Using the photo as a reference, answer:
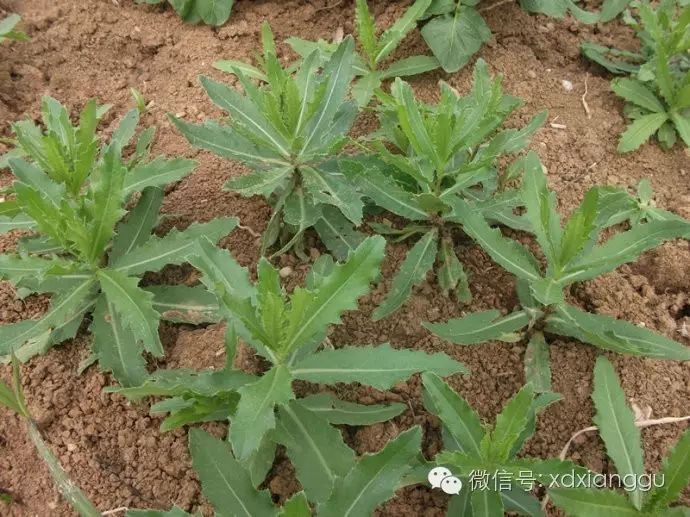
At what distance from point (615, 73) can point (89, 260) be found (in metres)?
2.69

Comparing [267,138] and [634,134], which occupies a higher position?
[267,138]

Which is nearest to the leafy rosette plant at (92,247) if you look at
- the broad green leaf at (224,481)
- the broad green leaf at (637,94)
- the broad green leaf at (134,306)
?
the broad green leaf at (134,306)

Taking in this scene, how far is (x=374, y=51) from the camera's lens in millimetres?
3082

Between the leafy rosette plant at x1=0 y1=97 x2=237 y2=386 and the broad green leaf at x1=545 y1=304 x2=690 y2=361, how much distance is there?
1.30 meters

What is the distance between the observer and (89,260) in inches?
92.2

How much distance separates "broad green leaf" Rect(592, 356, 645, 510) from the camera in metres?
2.18

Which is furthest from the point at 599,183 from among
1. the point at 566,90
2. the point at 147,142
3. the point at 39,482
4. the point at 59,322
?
the point at 39,482

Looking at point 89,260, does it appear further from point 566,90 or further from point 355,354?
point 566,90

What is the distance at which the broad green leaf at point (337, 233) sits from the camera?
2.63 m

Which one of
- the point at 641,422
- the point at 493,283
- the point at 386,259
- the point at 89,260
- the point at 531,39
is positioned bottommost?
the point at 641,422

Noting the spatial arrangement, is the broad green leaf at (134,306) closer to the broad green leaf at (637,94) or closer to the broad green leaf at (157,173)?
the broad green leaf at (157,173)

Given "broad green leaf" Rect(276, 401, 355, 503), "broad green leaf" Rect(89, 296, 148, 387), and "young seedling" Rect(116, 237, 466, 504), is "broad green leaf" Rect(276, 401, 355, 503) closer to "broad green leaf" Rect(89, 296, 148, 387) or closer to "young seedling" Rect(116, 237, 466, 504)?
"young seedling" Rect(116, 237, 466, 504)

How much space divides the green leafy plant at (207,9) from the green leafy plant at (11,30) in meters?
0.77

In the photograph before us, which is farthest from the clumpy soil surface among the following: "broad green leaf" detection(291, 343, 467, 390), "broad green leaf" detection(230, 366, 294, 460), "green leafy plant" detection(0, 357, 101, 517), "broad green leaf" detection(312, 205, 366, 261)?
"broad green leaf" detection(230, 366, 294, 460)
